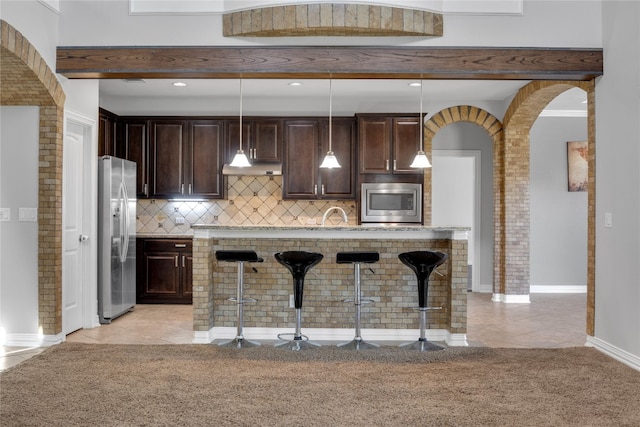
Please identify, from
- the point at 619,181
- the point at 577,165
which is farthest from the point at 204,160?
the point at 577,165

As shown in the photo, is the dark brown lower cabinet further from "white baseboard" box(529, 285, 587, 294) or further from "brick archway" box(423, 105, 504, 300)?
"white baseboard" box(529, 285, 587, 294)

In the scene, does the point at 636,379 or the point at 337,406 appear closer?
the point at 337,406

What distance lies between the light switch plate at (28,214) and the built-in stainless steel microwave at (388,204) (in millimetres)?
3835

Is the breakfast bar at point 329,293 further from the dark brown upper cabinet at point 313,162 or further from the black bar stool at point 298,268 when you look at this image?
the dark brown upper cabinet at point 313,162

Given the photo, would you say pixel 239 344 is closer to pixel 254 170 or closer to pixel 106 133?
pixel 254 170

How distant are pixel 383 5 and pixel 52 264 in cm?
371

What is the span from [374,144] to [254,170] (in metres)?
1.64

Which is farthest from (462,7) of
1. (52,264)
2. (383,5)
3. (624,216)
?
(52,264)

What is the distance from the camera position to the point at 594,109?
4.81m

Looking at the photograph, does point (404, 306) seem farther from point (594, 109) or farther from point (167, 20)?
point (167, 20)

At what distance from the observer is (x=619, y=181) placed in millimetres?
4387

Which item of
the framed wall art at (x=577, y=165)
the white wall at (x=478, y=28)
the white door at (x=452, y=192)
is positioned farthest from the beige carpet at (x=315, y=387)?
the white door at (x=452, y=192)

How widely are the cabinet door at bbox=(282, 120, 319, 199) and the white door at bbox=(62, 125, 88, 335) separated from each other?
2650 millimetres

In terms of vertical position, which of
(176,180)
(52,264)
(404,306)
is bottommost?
(404,306)
